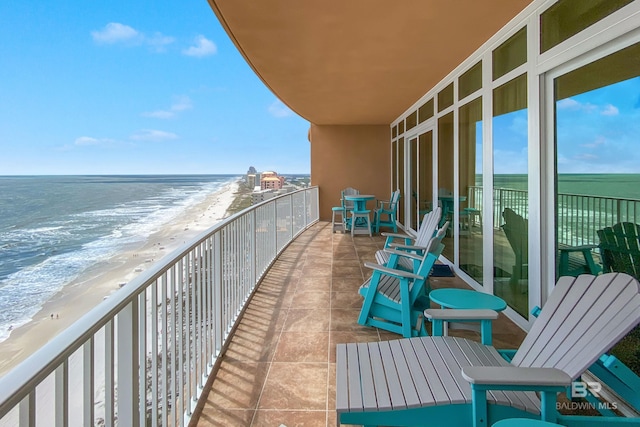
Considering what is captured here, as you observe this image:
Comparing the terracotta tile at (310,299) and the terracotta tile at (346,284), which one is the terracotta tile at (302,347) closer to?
the terracotta tile at (310,299)

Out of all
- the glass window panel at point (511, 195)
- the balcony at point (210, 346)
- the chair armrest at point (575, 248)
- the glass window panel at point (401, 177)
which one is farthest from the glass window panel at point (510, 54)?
the glass window panel at point (401, 177)

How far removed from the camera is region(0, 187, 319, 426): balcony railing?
2.88 feet

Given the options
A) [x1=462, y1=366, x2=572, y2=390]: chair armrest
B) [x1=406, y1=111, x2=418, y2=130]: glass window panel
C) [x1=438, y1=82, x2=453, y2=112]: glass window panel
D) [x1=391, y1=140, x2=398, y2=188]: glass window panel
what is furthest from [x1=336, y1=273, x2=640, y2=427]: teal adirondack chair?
[x1=391, y1=140, x2=398, y2=188]: glass window panel

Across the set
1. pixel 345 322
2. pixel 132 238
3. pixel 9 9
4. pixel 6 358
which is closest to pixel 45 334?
pixel 6 358

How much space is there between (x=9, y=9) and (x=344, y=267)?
38.1 metres

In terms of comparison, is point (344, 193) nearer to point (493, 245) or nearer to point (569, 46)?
point (493, 245)

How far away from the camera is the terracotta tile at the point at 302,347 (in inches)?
99.7

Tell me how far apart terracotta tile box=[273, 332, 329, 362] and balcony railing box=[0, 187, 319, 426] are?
403 mm

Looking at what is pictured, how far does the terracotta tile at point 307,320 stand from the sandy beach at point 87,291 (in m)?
1.11

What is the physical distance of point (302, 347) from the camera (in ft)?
8.84

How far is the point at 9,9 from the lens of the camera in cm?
2973

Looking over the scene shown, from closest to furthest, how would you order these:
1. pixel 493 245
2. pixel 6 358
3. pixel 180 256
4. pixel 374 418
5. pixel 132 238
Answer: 1. pixel 374 418
2. pixel 180 256
3. pixel 493 245
4. pixel 6 358
5. pixel 132 238

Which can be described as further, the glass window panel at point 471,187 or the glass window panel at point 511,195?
the glass window panel at point 471,187

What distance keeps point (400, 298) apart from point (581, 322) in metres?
1.44
